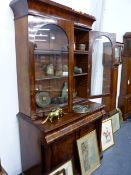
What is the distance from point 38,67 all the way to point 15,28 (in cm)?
44

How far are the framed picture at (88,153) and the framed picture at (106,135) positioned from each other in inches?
17.4

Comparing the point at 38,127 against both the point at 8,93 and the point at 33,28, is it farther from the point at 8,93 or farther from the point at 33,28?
the point at 33,28

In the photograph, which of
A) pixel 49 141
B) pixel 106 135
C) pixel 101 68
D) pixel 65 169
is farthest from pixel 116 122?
pixel 49 141

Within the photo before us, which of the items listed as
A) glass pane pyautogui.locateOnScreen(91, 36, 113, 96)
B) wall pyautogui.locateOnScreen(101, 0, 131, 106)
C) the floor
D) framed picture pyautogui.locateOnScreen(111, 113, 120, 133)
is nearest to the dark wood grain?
the floor

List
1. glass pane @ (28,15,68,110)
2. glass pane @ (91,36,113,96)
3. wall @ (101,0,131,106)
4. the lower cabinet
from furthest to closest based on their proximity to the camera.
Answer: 1. wall @ (101,0,131,106)
2. glass pane @ (91,36,113,96)
3. glass pane @ (28,15,68,110)
4. the lower cabinet

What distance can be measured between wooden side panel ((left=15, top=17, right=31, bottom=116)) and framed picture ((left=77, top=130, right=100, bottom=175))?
2.59 ft

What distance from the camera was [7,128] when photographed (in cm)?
190

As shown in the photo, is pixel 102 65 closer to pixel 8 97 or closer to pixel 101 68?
pixel 101 68

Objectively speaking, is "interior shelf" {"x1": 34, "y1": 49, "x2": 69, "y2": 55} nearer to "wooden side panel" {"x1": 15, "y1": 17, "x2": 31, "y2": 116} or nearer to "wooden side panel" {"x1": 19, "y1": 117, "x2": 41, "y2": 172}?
"wooden side panel" {"x1": 15, "y1": 17, "x2": 31, "y2": 116}

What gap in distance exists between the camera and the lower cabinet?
1.65 m

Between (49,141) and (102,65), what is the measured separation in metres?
1.76

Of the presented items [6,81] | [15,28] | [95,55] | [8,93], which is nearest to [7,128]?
[8,93]

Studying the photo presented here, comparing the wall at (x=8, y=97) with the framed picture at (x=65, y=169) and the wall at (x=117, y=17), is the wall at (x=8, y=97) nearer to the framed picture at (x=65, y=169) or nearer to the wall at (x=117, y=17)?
the framed picture at (x=65, y=169)

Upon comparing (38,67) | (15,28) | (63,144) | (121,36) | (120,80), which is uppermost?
(121,36)
